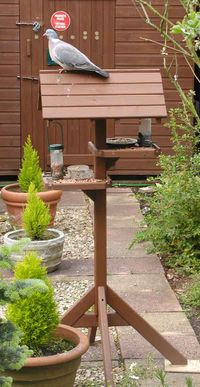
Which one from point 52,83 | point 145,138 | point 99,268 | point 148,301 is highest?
point 52,83

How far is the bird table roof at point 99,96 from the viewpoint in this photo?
4031 millimetres

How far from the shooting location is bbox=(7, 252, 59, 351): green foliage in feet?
12.6

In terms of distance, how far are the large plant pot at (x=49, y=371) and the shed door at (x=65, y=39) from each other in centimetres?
562

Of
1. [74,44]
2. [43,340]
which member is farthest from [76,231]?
[43,340]

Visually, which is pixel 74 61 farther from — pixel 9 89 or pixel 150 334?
pixel 9 89

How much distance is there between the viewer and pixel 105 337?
4.05 m

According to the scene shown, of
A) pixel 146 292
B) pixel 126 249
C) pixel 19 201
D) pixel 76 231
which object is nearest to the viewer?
pixel 146 292

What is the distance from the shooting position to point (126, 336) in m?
4.71

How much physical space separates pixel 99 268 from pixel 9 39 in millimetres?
5296

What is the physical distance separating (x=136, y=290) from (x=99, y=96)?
75.3 inches

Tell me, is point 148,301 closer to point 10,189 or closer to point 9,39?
point 10,189

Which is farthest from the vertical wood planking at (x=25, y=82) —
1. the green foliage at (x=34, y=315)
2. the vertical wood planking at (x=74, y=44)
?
the green foliage at (x=34, y=315)

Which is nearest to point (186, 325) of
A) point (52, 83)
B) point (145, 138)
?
point (145, 138)

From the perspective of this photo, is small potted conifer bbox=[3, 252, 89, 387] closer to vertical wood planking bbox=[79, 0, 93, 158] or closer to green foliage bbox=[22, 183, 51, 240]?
green foliage bbox=[22, 183, 51, 240]
